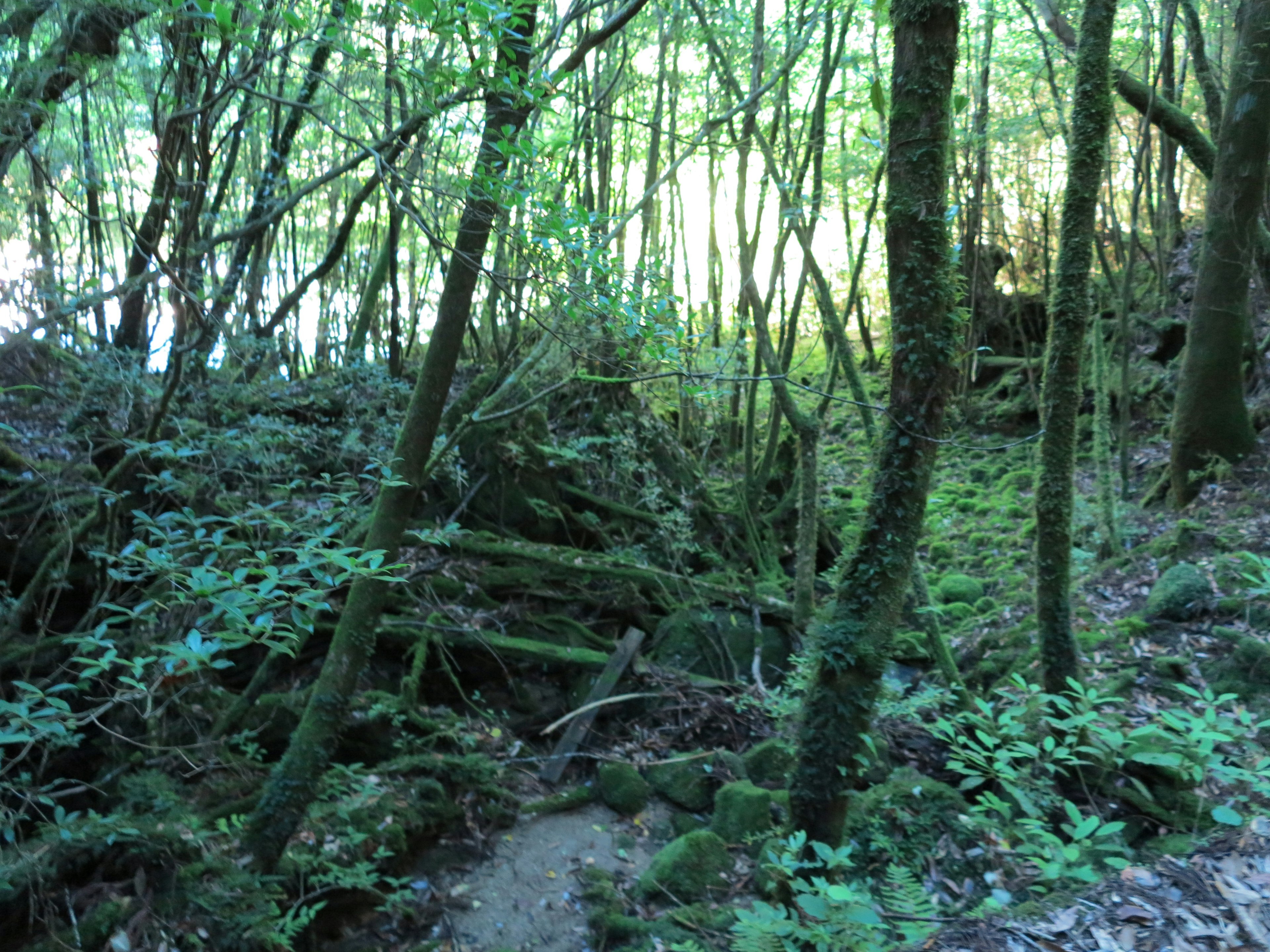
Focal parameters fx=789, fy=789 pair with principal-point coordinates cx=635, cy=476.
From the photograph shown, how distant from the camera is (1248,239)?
8062 mm

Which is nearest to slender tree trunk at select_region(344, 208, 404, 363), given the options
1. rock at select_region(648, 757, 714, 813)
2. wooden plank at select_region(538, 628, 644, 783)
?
wooden plank at select_region(538, 628, 644, 783)

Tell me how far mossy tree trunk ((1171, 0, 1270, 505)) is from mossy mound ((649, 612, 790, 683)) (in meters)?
4.77

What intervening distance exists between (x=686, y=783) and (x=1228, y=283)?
24.6 feet

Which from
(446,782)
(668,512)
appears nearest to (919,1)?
(446,782)

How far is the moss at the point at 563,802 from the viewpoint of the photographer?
19.0 feet

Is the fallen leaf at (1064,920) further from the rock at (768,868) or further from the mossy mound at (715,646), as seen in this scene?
the mossy mound at (715,646)

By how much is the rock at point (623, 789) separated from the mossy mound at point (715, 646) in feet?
5.01

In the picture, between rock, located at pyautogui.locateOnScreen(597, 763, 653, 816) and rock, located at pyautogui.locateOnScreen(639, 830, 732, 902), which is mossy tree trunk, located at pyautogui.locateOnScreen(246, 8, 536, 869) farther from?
rock, located at pyautogui.locateOnScreen(597, 763, 653, 816)

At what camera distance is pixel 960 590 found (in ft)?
30.3

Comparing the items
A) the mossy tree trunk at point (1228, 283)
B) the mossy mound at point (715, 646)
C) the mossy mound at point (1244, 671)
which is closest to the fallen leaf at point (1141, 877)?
the mossy mound at point (1244, 671)

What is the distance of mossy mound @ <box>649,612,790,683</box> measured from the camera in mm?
7598

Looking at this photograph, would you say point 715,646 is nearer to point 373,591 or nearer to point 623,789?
point 623,789

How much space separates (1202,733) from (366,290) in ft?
33.7

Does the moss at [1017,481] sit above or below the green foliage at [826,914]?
above
